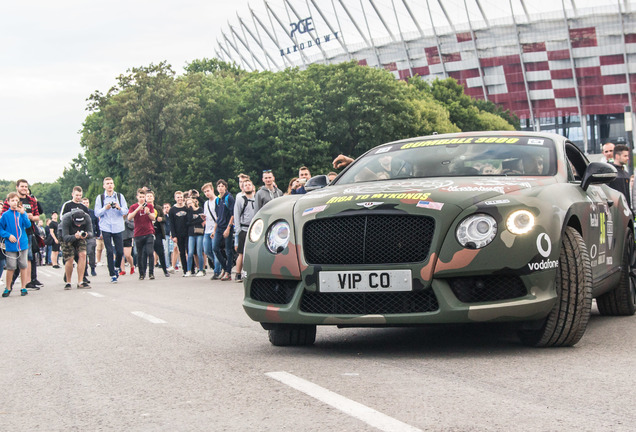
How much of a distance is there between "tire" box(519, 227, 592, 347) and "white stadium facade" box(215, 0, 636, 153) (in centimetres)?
7705

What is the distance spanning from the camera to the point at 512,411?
4.09 meters

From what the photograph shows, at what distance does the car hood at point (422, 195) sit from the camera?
18.9ft

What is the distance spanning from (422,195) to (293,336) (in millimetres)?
1478

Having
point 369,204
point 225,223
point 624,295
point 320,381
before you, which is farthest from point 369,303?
point 225,223

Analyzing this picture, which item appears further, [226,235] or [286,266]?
[226,235]

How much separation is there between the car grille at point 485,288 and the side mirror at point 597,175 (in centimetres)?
158

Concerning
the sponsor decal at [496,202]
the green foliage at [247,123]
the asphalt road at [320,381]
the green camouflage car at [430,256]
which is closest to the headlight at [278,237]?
the green camouflage car at [430,256]

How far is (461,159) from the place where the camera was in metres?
6.89

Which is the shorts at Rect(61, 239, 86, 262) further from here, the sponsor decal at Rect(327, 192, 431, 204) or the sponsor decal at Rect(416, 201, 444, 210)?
the sponsor decal at Rect(416, 201, 444, 210)

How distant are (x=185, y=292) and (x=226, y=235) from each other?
2658 millimetres

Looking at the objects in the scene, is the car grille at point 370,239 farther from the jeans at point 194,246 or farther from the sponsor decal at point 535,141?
the jeans at point 194,246

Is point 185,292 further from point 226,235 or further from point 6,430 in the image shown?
point 6,430

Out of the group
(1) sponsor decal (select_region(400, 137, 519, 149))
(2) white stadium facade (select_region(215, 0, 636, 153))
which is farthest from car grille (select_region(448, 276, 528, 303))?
(2) white stadium facade (select_region(215, 0, 636, 153))

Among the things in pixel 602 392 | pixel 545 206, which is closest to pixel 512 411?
pixel 602 392
